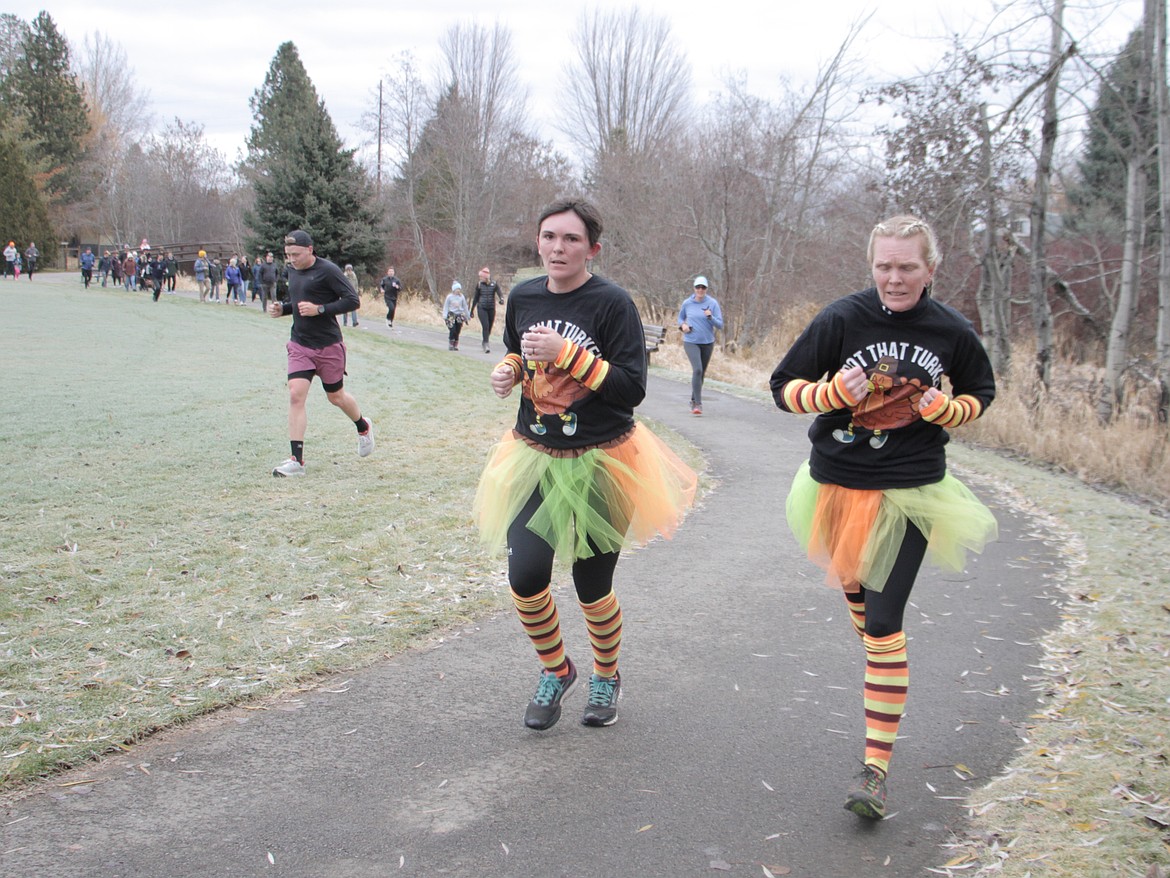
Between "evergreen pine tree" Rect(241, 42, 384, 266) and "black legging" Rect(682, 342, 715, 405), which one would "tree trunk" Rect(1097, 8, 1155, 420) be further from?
"evergreen pine tree" Rect(241, 42, 384, 266)

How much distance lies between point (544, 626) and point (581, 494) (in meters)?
0.61

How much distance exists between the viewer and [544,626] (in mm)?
3994

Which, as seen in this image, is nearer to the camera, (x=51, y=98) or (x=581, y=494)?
(x=581, y=494)

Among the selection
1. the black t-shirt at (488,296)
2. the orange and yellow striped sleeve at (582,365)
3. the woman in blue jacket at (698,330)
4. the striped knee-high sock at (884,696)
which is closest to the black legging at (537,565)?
the orange and yellow striped sleeve at (582,365)

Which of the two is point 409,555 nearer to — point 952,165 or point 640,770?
point 640,770

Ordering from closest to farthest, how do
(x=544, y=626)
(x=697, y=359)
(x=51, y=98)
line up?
(x=544, y=626), (x=697, y=359), (x=51, y=98)

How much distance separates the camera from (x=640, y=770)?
366cm

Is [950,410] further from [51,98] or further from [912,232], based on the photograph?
[51,98]

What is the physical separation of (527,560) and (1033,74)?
13047 mm

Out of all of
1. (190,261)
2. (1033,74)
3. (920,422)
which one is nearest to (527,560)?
(920,422)

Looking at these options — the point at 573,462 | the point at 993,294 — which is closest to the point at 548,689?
the point at 573,462

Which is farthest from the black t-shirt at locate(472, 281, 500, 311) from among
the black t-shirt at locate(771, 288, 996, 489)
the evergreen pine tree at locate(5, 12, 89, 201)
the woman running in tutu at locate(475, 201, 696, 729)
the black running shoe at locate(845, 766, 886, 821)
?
the evergreen pine tree at locate(5, 12, 89, 201)

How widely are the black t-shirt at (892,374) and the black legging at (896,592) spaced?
226 millimetres

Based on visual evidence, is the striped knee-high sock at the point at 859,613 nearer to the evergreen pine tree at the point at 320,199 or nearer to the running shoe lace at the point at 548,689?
the running shoe lace at the point at 548,689
